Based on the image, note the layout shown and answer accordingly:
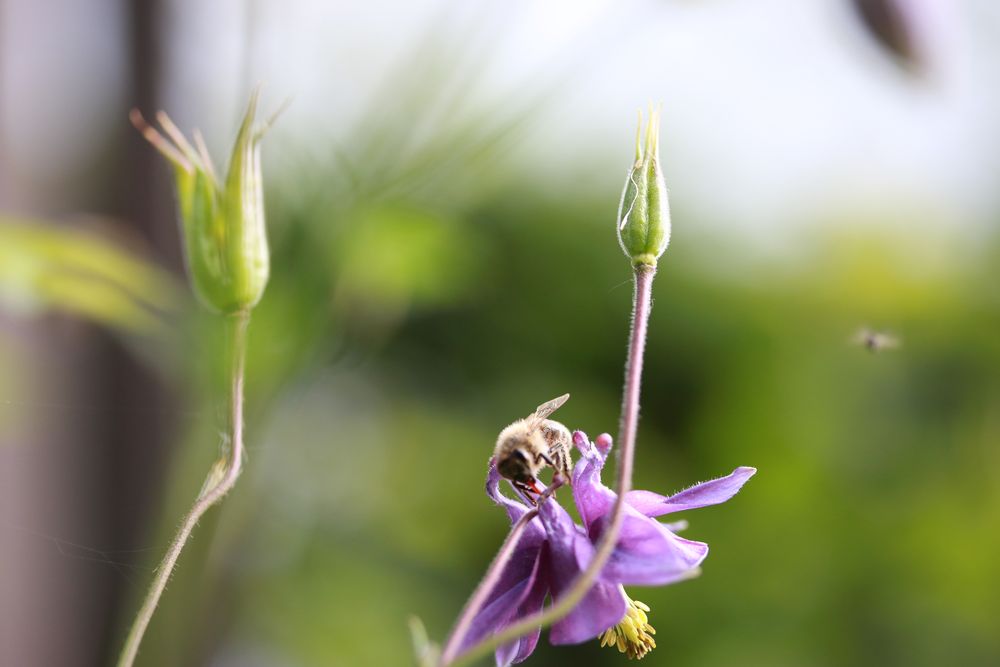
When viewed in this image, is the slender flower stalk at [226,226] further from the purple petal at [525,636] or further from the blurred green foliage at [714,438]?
the blurred green foliage at [714,438]

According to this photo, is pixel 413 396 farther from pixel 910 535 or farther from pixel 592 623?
pixel 592 623

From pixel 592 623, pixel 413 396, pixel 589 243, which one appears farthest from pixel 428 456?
pixel 592 623

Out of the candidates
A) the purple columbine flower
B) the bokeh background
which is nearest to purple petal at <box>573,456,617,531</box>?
the purple columbine flower

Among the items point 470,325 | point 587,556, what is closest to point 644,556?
point 587,556

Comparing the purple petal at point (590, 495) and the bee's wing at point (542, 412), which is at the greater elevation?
the bee's wing at point (542, 412)

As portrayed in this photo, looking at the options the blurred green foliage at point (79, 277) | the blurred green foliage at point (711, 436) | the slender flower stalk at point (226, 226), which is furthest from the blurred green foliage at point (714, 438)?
the slender flower stalk at point (226, 226)

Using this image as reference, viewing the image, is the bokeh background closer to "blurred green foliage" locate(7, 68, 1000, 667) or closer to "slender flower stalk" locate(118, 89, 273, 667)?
"blurred green foliage" locate(7, 68, 1000, 667)
